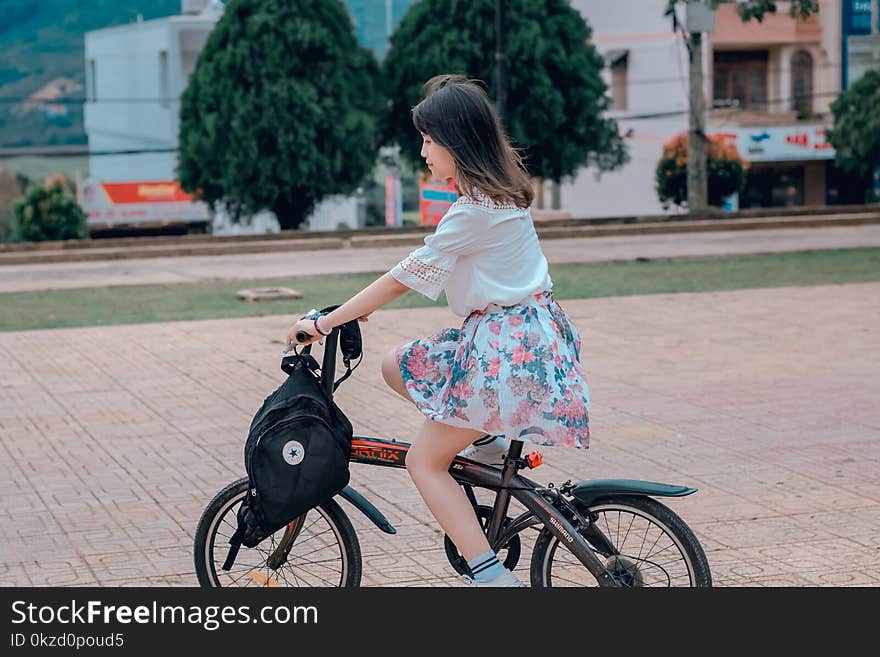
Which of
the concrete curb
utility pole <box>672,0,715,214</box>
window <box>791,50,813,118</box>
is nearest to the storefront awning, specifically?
window <box>791,50,813,118</box>

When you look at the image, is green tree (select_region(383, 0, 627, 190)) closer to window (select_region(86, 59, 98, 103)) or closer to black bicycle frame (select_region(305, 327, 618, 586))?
black bicycle frame (select_region(305, 327, 618, 586))

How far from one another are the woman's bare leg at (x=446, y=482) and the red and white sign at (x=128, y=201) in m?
65.6

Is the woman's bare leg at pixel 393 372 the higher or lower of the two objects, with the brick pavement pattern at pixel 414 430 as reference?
higher

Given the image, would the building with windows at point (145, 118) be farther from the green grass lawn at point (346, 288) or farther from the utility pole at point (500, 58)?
the green grass lawn at point (346, 288)

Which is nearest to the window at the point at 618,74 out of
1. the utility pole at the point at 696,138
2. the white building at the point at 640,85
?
the white building at the point at 640,85

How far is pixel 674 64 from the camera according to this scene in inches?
2052

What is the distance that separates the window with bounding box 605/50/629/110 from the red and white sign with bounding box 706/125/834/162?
5.62 m

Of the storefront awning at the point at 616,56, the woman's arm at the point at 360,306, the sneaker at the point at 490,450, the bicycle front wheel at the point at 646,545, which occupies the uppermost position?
the storefront awning at the point at 616,56

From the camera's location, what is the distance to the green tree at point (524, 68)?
122 feet

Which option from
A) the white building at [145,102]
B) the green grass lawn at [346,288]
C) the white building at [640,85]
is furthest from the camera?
the white building at [145,102]

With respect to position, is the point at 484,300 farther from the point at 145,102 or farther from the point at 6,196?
the point at 6,196

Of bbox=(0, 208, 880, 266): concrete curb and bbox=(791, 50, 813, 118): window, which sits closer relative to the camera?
bbox=(0, 208, 880, 266): concrete curb

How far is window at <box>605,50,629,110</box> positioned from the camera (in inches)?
2110

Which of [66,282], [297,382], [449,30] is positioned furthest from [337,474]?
[449,30]
